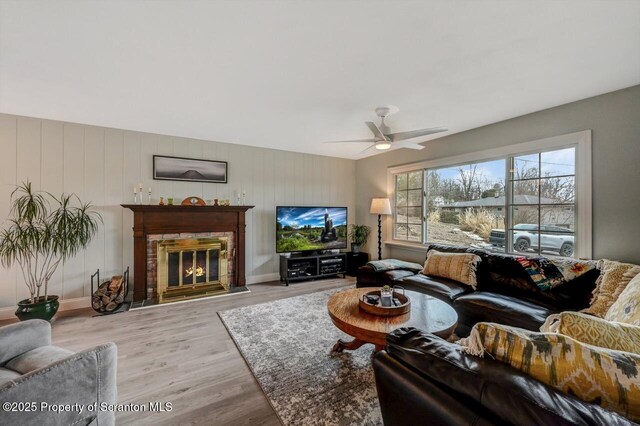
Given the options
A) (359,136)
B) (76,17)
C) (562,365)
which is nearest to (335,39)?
(76,17)

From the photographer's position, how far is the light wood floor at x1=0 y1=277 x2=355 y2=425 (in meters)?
1.66

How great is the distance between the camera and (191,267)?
396 cm

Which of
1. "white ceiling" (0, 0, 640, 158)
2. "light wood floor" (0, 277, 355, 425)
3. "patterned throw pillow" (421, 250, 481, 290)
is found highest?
"white ceiling" (0, 0, 640, 158)

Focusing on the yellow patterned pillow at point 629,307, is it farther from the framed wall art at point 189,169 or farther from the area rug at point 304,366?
the framed wall art at point 189,169

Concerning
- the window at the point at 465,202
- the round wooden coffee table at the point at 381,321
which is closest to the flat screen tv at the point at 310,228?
the window at the point at 465,202

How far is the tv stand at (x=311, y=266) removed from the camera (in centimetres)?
457

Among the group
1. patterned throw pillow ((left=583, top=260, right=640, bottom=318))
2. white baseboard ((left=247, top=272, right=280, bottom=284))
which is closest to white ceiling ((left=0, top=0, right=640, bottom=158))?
patterned throw pillow ((left=583, top=260, right=640, bottom=318))

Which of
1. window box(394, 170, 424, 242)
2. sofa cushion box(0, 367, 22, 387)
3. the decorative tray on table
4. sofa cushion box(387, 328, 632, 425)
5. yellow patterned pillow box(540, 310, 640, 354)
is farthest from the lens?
window box(394, 170, 424, 242)

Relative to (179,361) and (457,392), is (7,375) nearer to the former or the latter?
(179,361)

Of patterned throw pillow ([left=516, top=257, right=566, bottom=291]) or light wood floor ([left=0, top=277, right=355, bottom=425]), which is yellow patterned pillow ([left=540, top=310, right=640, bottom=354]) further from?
patterned throw pillow ([left=516, top=257, right=566, bottom=291])

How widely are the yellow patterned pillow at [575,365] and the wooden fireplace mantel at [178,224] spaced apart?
12.9 feet

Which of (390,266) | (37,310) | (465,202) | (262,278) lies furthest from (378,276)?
(37,310)

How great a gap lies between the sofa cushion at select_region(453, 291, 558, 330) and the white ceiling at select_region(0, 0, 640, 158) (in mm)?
2012

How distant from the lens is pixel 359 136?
3.99 m
